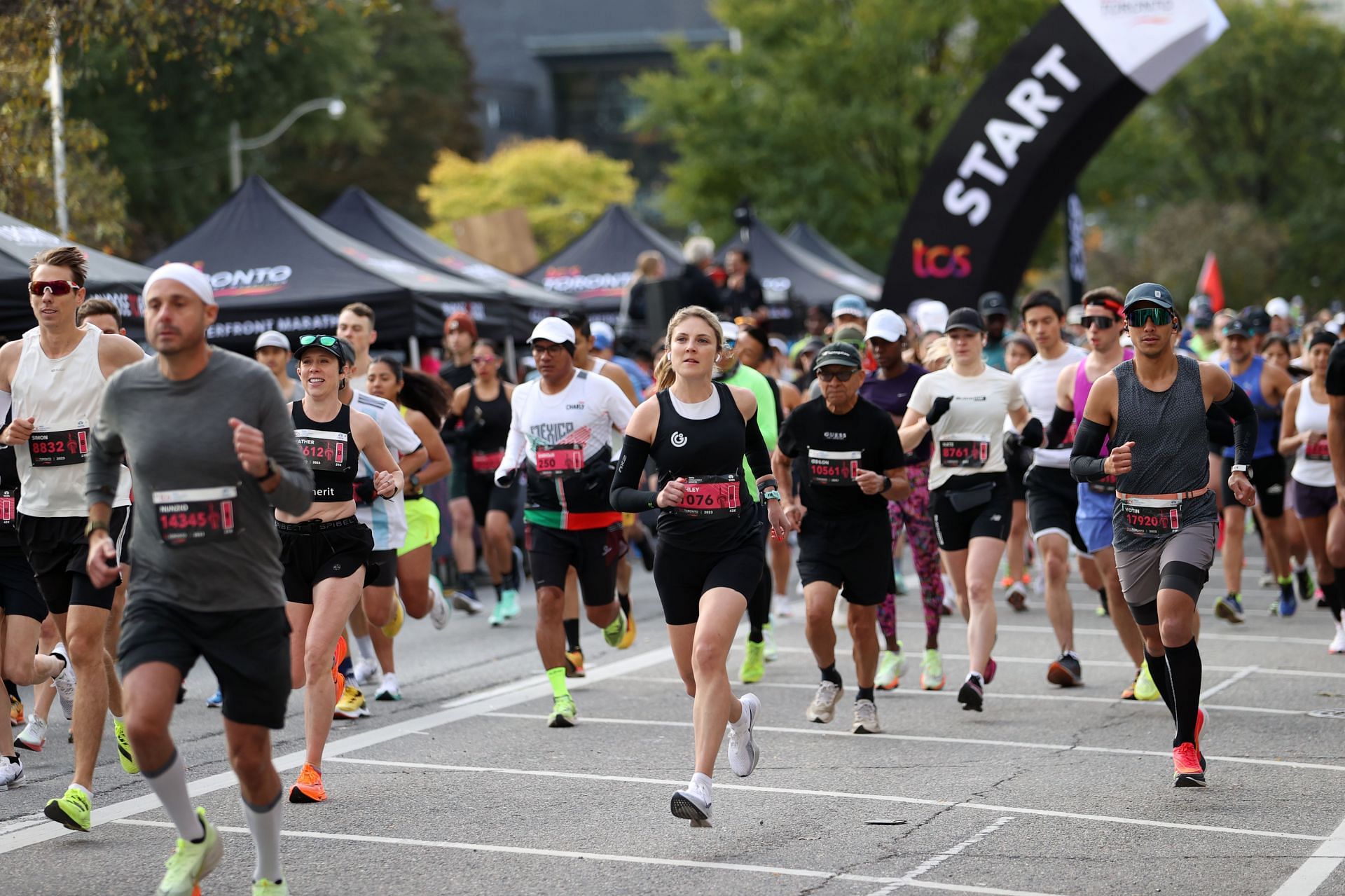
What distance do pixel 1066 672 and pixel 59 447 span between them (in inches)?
220

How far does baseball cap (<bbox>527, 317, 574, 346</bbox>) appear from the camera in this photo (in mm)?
9062

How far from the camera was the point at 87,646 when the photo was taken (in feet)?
21.9

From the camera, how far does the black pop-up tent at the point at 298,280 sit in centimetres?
1617

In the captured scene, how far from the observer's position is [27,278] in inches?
442

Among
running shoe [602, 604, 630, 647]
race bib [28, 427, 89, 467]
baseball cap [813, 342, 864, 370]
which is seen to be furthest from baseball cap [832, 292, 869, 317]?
race bib [28, 427, 89, 467]

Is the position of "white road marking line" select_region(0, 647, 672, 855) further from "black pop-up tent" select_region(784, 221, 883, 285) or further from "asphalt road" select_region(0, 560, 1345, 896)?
"black pop-up tent" select_region(784, 221, 883, 285)

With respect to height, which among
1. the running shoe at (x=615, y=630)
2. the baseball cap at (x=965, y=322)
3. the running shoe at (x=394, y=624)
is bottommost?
the running shoe at (x=615, y=630)

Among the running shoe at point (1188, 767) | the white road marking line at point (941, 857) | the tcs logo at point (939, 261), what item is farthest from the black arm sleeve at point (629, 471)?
the tcs logo at point (939, 261)

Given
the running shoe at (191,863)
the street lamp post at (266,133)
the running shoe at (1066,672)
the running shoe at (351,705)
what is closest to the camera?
the running shoe at (191,863)

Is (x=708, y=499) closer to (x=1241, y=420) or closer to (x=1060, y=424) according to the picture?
(x=1060, y=424)

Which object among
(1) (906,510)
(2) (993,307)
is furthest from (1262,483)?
(1) (906,510)

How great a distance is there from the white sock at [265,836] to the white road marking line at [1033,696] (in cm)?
512

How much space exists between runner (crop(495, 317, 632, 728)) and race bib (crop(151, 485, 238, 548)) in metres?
3.84

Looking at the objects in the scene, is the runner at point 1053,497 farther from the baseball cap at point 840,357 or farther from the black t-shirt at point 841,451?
the baseball cap at point 840,357
